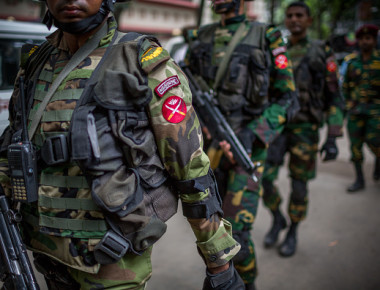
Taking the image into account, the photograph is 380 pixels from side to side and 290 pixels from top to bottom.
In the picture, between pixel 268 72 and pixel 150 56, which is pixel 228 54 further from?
pixel 150 56

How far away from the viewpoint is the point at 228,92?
256cm

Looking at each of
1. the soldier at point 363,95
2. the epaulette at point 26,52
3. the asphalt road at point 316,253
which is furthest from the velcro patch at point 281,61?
the soldier at point 363,95

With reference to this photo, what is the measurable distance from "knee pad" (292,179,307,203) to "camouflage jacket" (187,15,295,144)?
1.14 m

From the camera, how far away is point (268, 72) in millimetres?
2545

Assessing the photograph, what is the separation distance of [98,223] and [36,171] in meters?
0.30

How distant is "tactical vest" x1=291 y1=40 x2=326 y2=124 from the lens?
11.6 ft

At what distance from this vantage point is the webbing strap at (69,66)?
4.40ft

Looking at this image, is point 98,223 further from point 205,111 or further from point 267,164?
point 267,164

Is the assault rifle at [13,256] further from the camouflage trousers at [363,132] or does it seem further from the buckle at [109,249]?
the camouflage trousers at [363,132]

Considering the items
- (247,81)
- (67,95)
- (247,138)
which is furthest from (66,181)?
(247,81)

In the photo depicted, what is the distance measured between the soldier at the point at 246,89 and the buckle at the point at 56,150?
1.33m

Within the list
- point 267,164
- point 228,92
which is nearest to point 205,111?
point 228,92

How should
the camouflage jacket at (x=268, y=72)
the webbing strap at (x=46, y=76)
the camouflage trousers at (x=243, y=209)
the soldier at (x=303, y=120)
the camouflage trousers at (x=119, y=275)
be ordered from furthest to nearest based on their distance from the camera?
the soldier at (x=303, y=120)
the camouflage jacket at (x=268, y=72)
the camouflage trousers at (x=243, y=209)
the webbing strap at (x=46, y=76)
the camouflage trousers at (x=119, y=275)

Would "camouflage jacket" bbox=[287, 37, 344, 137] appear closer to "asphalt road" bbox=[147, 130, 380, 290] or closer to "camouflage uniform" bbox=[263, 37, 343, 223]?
"camouflage uniform" bbox=[263, 37, 343, 223]
